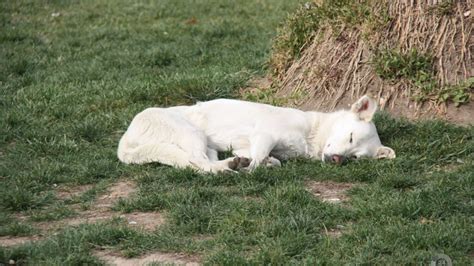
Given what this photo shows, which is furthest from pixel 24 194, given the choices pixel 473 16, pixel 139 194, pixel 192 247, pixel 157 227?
pixel 473 16

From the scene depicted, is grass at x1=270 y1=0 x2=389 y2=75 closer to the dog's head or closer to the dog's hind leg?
the dog's head

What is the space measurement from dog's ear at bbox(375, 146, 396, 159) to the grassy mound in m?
1.16

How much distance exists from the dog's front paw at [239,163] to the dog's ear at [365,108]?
1221 millimetres

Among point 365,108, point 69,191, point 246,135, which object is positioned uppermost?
point 365,108

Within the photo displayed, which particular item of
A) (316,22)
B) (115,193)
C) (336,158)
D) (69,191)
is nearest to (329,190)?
(336,158)

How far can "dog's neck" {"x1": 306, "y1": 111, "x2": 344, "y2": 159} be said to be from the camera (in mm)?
7887

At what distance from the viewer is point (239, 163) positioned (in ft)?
24.1

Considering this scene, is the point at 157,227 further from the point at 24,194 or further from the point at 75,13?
the point at 75,13

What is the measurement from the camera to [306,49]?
979 centimetres

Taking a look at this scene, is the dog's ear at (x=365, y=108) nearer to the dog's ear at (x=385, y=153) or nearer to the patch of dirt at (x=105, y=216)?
the dog's ear at (x=385, y=153)

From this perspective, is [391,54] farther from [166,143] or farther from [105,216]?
[105,216]

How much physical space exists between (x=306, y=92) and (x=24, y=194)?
3.71m

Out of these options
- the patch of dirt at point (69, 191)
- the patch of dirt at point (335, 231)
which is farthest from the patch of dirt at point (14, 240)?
the patch of dirt at point (335, 231)

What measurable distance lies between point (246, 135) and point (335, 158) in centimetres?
90
